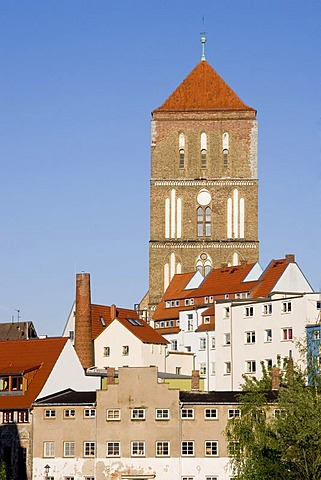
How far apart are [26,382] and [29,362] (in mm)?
2935

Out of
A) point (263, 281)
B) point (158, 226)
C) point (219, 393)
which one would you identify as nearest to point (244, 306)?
point (263, 281)

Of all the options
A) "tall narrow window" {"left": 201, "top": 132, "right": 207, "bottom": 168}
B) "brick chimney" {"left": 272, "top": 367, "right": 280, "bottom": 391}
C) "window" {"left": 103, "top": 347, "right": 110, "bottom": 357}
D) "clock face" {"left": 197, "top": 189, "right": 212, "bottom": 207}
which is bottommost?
"brick chimney" {"left": 272, "top": 367, "right": 280, "bottom": 391}

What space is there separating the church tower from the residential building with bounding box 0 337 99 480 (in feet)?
94.5

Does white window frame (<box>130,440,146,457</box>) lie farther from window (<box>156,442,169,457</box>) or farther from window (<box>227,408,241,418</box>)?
window (<box>227,408,241,418</box>)

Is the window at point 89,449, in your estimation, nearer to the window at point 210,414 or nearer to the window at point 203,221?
the window at point 210,414

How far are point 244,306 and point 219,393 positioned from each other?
1706 cm

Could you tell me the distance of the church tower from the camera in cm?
12162

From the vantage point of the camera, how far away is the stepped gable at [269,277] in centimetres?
10375

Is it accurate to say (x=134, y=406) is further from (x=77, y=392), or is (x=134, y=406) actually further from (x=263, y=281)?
(x=263, y=281)

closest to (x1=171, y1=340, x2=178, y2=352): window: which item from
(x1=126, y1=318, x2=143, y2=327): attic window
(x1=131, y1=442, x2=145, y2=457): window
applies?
(x1=126, y1=318, x2=143, y2=327): attic window

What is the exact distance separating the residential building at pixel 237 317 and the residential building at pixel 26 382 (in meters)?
11.7

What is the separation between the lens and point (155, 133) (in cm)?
12619

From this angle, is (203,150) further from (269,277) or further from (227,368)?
(227,368)

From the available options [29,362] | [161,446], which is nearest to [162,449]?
[161,446]
